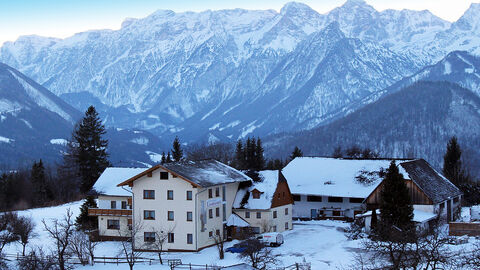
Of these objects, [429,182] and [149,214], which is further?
[429,182]

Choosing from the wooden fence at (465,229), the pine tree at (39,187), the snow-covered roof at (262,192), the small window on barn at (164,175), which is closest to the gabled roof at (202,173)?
the small window on barn at (164,175)

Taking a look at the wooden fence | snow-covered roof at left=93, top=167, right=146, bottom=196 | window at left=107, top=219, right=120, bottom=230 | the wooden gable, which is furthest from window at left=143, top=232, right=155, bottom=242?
the wooden fence

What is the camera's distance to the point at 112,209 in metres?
93.4

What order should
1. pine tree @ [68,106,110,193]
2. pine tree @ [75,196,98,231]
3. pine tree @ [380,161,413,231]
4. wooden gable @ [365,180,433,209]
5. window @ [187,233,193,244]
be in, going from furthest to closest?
pine tree @ [68,106,110,193]
pine tree @ [75,196,98,231]
wooden gable @ [365,180,433,209]
window @ [187,233,193,244]
pine tree @ [380,161,413,231]

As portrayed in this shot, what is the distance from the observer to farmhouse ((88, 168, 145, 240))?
92544 mm

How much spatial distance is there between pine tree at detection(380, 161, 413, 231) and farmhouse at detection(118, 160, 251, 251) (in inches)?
734

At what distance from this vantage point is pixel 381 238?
6756cm

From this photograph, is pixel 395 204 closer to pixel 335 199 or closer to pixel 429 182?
pixel 429 182

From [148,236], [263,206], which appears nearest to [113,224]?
[148,236]

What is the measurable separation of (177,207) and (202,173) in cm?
591

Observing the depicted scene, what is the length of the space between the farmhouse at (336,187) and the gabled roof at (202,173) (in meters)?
14.8

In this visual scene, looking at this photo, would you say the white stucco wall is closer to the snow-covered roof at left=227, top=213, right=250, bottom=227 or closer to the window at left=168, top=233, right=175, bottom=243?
the snow-covered roof at left=227, top=213, right=250, bottom=227

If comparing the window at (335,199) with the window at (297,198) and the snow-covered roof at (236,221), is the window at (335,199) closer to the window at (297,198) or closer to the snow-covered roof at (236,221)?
the window at (297,198)

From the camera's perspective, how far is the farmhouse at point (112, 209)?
92.5 meters
